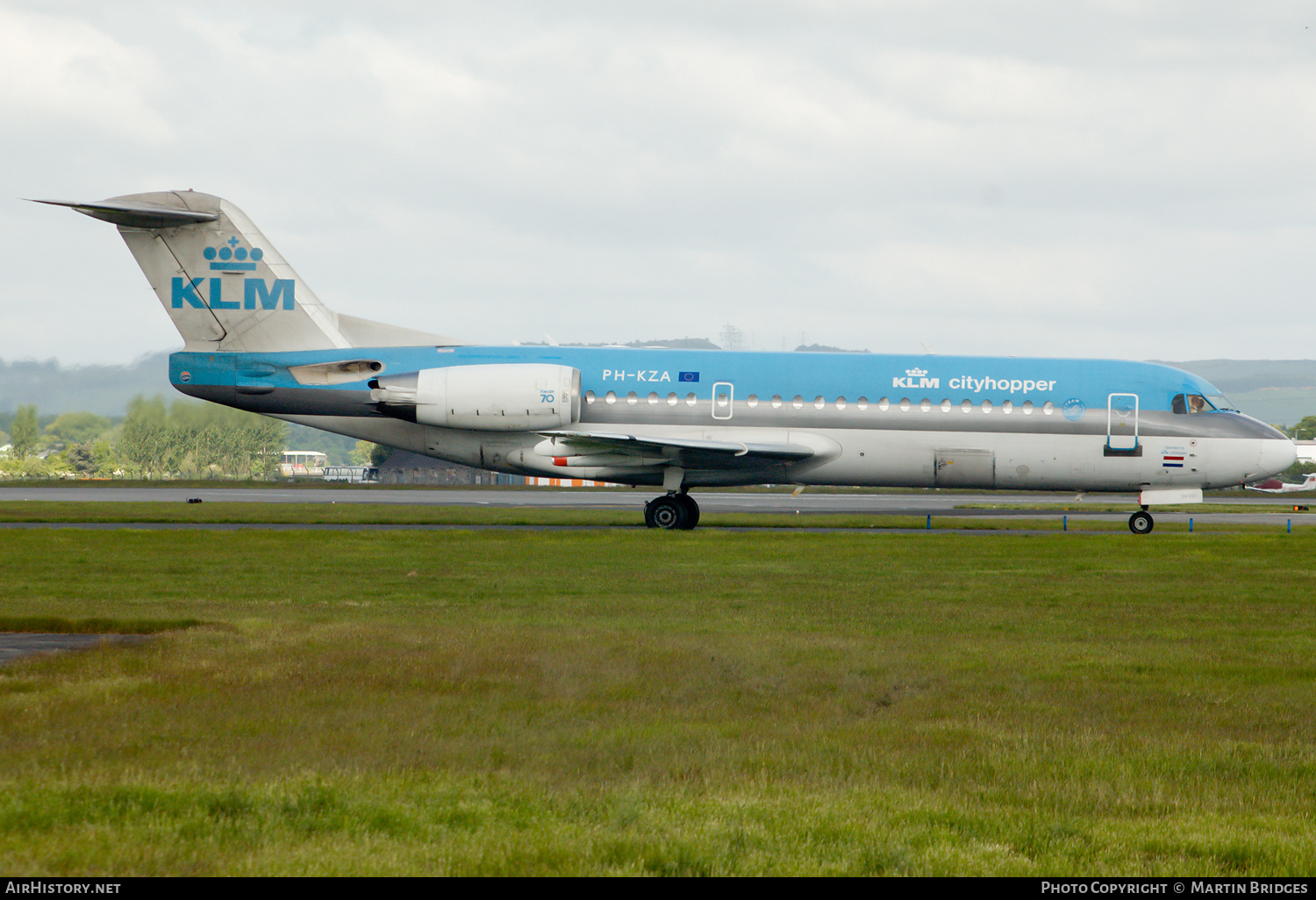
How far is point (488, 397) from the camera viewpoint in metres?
27.8

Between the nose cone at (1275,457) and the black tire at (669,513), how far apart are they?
14.7 meters

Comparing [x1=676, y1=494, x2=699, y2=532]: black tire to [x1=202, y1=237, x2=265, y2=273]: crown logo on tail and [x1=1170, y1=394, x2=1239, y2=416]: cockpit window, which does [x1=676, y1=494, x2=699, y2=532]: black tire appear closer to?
[x1=202, y1=237, x2=265, y2=273]: crown logo on tail

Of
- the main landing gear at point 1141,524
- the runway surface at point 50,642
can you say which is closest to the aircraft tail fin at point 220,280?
the runway surface at point 50,642

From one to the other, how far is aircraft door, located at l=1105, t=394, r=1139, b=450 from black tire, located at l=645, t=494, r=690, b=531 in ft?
35.7

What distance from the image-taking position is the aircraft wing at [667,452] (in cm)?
2722

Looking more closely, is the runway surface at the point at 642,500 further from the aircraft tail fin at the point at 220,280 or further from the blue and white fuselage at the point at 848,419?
the aircraft tail fin at the point at 220,280

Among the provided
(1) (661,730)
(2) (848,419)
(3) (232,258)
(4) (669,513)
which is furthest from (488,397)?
(1) (661,730)

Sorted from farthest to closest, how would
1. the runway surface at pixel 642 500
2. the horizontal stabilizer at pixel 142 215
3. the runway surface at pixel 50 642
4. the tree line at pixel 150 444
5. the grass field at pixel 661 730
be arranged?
1. the tree line at pixel 150 444
2. the runway surface at pixel 642 500
3. the horizontal stabilizer at pixel 142 215
4. the runway surface at pixel 50 642
5. the grass field at pixel 661 730

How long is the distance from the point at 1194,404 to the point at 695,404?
1289cm

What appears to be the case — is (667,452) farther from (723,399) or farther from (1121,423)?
(1121,423)

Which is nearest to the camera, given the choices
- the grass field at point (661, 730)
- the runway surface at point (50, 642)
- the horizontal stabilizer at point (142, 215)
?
the grass field at point (661, 730)

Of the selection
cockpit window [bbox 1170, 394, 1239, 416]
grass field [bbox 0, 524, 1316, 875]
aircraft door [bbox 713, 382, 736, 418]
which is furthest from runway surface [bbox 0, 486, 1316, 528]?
grass field [bbox 0, 524, 1316, 875]
